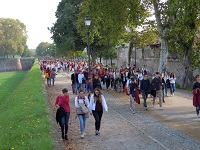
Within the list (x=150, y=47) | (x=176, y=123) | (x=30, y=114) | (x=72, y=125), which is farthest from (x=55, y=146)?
(x=150, y=47)

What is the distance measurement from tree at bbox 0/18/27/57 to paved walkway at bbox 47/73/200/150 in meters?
80.7

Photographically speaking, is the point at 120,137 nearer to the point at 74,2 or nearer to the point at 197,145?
the point at 197,145

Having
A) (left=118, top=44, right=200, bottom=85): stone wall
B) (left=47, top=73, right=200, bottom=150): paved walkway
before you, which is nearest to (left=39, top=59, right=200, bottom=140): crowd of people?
(left=47, top=73, right=200, bottom=150): paved walkway

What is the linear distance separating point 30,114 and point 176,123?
224 inches

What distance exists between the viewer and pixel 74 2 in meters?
44.5

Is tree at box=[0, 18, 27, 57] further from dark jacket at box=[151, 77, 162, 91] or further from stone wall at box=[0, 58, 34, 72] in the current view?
dark jacket at box=[151, 77, 162, 91]

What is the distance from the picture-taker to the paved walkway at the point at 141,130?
8672 millimetres

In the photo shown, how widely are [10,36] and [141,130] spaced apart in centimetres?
8960

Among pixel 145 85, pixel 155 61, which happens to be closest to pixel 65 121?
pixel 145 85

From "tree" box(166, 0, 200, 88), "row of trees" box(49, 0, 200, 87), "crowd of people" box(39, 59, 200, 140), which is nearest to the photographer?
"crowd of people" box(39, 59, 200, 140)

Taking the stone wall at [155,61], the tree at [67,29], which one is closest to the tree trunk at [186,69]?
the stone wall at [155,61]

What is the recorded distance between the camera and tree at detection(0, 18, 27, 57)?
91.2 metres

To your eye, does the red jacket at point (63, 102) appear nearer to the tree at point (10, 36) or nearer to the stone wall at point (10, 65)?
the tree at point (10, 36)

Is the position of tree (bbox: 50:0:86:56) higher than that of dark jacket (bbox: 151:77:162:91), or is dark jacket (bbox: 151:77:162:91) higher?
tree (bbox: 50:0:86:56)
